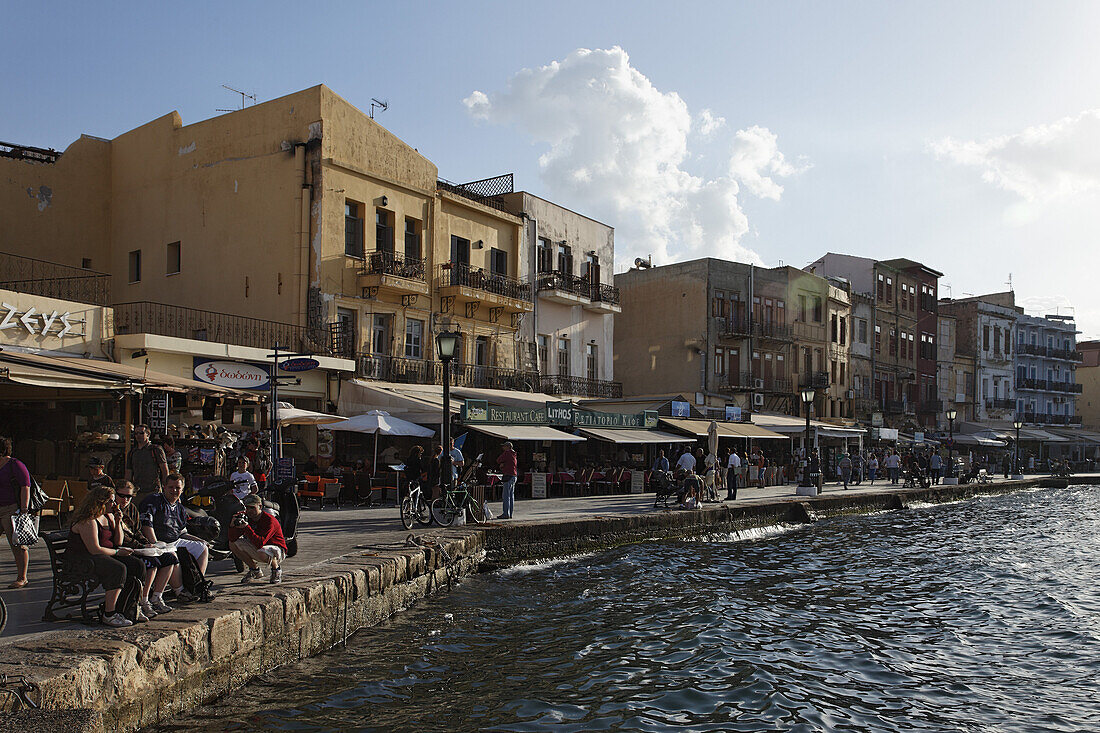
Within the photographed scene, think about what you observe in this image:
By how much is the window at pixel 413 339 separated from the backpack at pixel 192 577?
18461 mm

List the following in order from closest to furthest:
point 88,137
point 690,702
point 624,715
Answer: point 624,715
point 690,702
point 88,137

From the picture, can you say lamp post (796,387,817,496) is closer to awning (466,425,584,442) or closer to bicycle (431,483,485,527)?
awning (466,425,584,442)

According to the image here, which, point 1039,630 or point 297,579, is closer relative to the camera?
point 297,579

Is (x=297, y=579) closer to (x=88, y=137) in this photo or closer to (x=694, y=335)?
(x=88, y=137)

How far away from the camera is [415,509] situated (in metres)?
16.4

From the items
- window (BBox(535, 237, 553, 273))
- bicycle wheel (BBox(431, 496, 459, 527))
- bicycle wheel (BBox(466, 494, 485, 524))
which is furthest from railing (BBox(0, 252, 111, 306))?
window (BBox(535, 237, 553, 273))

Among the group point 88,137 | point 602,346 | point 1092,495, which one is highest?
point 88,137

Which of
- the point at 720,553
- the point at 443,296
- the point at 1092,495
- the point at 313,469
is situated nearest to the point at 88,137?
the point at 443,296

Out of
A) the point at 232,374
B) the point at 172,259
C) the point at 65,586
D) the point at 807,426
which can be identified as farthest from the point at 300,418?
the point at 807,426

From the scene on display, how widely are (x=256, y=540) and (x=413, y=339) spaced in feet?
58.2

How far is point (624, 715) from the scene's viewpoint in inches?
339

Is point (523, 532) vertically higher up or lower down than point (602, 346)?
lower down

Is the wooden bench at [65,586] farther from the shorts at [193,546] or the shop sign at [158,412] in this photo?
the shop sign at [158,412]

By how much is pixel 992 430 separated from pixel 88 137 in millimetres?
53517
